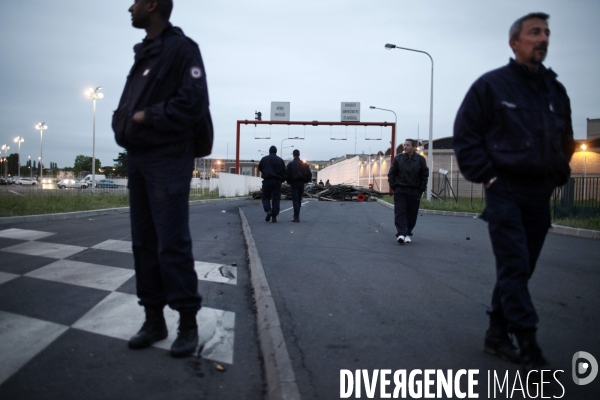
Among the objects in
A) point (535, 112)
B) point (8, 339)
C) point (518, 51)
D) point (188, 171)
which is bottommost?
point (8, 339)

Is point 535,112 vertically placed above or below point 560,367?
above

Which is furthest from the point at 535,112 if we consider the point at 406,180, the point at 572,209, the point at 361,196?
the point at 361,196

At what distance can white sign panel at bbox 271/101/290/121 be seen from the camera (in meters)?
46.2

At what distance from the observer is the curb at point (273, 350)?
8.68 feet

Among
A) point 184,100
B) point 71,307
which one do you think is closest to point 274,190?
point 71,307

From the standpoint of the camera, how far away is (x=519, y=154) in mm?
2879

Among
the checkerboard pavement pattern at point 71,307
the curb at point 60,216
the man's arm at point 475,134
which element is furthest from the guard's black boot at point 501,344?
the curb at point 60,216

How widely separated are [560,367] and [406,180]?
6.17m

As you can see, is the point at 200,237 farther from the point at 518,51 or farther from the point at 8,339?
the point at 518,51

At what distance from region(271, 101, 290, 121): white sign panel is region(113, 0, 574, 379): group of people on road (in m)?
43.3

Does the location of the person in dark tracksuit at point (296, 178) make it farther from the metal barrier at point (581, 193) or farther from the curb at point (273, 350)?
the metal barrier at point (581, 193)

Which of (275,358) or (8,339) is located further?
(8,339)

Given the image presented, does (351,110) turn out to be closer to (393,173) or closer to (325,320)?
(393,173)

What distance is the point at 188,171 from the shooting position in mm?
3242
